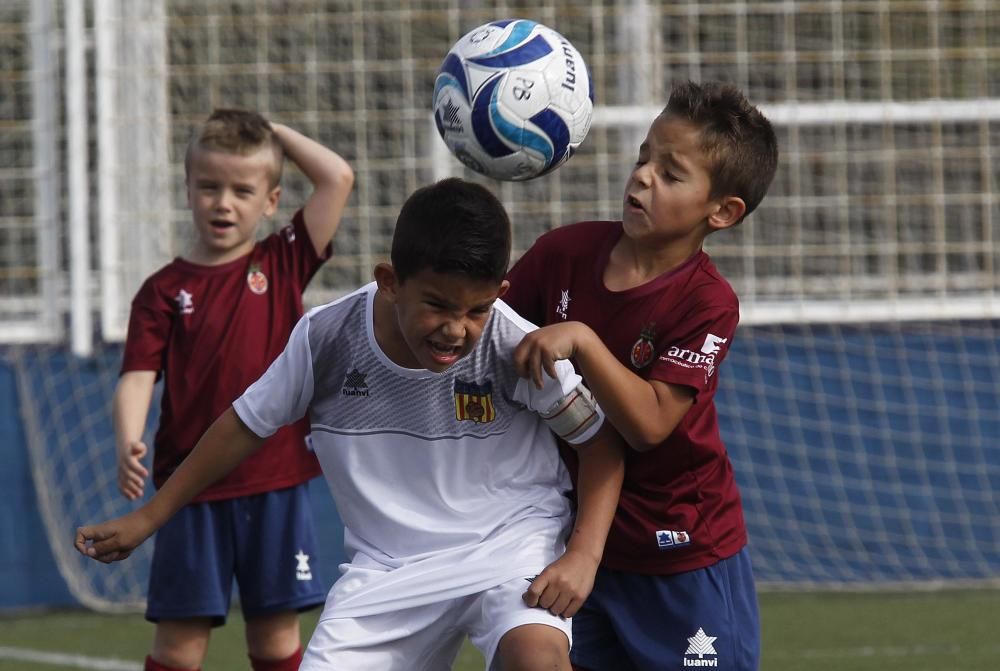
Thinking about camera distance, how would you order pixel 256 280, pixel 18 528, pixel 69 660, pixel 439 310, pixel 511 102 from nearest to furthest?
pixel 439 310 → pixel 511 102 → pixel 256 280 → pixel 69 660 → pixel 18 528

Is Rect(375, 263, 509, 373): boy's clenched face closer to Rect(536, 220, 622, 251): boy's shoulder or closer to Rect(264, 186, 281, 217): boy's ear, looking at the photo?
Rect(536, 220, 622, 251): boy's shoulder

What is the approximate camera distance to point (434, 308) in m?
2.61

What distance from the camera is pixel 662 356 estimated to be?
279cm

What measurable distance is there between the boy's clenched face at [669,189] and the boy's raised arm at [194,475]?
817 mm

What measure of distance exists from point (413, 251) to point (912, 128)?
14.8 ft

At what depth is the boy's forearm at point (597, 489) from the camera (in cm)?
270

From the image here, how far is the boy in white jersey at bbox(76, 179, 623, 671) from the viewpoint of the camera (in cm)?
263

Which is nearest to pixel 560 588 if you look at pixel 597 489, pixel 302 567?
pixel 597 489

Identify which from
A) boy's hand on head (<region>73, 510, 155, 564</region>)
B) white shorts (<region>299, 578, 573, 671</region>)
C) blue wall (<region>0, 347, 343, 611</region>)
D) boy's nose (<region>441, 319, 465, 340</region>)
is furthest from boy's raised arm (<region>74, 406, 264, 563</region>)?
blue wall (<region>0, 347, 343, 611</region>)

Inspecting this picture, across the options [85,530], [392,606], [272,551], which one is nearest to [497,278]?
[392,606]

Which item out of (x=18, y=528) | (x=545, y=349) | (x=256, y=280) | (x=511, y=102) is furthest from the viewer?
(x=18, y=528)

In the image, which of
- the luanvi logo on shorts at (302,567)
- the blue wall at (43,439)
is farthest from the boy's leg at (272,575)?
the blue wall at (43,439)

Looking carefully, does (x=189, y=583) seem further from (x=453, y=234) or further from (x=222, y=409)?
(x=453, y=234)

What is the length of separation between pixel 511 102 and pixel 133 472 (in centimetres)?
129
